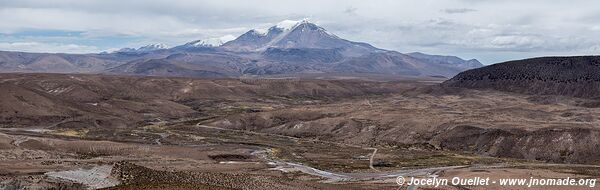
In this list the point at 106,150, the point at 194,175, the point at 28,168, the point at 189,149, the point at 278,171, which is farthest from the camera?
the point at 189,149

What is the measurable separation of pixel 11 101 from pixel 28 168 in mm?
114386

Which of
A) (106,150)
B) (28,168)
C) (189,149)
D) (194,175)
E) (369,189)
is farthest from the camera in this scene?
(189,149)

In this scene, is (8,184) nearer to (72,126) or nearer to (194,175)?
(194,175)

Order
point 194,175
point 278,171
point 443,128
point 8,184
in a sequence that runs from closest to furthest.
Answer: point 8,184 → point 194,175 → point 278,171 → point 443,128

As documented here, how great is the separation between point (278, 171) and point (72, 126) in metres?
105

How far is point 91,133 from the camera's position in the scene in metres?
167

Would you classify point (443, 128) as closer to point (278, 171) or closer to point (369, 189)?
point (278, 171)

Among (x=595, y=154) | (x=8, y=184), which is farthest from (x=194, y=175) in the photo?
(x=595, y=154)

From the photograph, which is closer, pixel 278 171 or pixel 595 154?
pixel 278 171

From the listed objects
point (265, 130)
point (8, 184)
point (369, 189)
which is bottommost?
point (265, 130)

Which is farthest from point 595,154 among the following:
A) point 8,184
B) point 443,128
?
point 8,184

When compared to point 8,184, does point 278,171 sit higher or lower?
lower

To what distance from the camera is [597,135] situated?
136875 millimetres

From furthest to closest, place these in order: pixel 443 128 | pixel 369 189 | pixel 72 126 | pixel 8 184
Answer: pixel 72 126 < pixel 443 128 < pixel 369 189 < pixel 8 184
